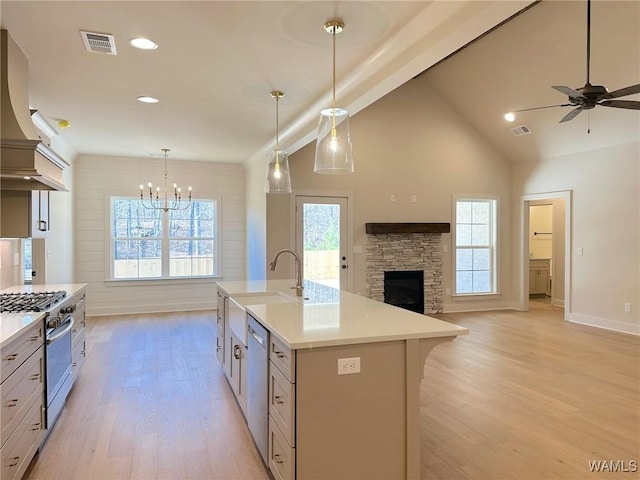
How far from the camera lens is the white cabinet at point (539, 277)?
973 cm

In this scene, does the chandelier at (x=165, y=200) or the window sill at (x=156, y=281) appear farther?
the chandelier at (x=165, y=200)

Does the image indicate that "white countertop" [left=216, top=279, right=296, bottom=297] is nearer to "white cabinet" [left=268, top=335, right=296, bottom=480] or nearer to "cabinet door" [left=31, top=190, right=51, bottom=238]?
"white cabinet" [left=268, top=335, right=296, bottom=480]

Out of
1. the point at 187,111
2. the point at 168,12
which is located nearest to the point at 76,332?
the point at 187,111

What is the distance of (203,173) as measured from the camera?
25.8ft

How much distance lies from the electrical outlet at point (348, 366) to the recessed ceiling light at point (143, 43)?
246 cm

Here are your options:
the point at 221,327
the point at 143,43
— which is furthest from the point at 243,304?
the point at 143,43

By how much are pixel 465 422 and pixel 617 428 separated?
1.08 meters

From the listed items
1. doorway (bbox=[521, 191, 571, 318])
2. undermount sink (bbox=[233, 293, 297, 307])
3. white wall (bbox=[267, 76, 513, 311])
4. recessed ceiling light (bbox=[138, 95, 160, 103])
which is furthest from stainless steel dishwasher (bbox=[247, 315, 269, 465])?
doorway (bbox=[521, 191, 571, 318])

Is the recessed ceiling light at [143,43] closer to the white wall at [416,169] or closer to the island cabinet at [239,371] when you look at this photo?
the island cabinet at [239,371]

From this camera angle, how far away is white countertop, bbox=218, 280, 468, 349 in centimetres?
207

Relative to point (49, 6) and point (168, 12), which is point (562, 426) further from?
point (49, 6)

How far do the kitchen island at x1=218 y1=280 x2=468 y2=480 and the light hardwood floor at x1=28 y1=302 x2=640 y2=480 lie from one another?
54 centimetres

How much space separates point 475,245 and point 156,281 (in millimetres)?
5883

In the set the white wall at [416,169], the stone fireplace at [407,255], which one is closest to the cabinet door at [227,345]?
the white wall at [416,169]
